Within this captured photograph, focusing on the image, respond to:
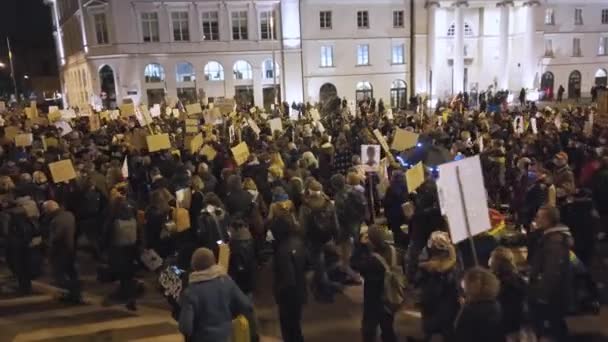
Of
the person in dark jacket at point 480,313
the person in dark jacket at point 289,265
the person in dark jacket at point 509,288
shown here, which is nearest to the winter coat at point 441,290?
the person in dark jacket at point 509,288

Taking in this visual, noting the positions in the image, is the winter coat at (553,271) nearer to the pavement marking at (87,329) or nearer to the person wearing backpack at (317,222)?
the person wearing backpack at (317,222)

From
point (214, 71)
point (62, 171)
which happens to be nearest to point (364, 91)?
point (214, 71)

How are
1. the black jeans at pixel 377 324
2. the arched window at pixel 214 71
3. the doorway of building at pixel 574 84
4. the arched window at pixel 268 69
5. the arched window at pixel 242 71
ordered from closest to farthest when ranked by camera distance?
the black jeans at pixel 377 324
the arched window at pixel 214 71
the arched window at pixel 242 71
the arched window at pixel 268 69
the doorway of building at pixel 574 84

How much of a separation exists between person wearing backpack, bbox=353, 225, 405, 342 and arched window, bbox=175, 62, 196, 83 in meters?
41.9

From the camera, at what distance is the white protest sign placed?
5.91 metres

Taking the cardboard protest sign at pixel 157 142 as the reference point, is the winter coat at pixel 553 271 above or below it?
below

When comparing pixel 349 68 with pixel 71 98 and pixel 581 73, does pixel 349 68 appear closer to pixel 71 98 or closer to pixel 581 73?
pixel 581 73

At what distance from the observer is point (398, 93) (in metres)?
51.3

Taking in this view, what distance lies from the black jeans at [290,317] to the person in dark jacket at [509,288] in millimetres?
2249

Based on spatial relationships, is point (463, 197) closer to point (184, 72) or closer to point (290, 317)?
point (290, 317)

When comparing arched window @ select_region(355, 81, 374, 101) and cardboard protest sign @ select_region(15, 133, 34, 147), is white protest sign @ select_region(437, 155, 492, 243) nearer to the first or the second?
cardboard protest sign @ select_region(15, 133, 34, 147)

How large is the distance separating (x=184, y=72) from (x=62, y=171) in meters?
37.3

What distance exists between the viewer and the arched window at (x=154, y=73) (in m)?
45.2

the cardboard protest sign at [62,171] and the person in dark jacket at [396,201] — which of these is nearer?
the person in dark jacket at [396,201]
